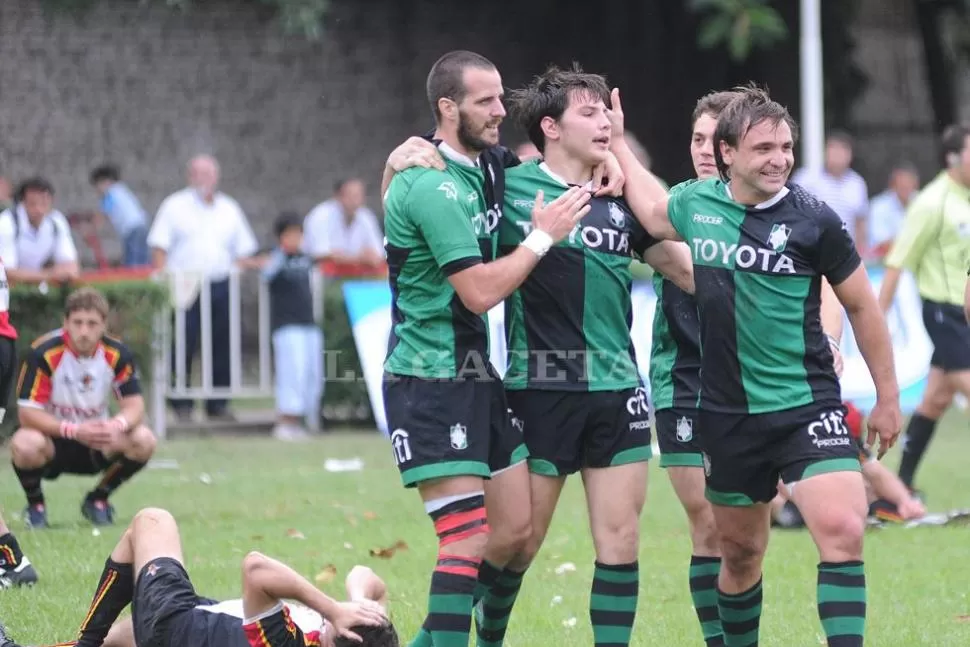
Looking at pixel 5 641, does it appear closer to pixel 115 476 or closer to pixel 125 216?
pixel 115 476

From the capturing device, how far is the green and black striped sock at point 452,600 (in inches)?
232

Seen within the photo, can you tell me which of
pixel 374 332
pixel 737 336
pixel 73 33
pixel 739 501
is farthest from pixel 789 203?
pixel 73 33

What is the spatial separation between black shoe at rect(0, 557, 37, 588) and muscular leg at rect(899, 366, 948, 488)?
19.2 ft

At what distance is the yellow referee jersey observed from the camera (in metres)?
10.4

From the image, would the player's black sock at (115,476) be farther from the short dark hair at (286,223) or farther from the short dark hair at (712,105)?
the short dark hair at (286,223)

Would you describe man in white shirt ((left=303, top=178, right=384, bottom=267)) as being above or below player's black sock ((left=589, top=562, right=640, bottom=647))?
above

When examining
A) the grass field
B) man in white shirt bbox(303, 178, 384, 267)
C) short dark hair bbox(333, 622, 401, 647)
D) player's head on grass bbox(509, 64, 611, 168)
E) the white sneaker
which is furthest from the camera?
man in white shirt bbox(303, 178, 384, 267)

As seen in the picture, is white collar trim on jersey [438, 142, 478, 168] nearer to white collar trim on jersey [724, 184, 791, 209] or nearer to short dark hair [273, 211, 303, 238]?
white collar trim on jersey [724, 184, 791, 209]

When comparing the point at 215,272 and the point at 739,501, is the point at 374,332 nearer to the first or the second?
the point at 215,272

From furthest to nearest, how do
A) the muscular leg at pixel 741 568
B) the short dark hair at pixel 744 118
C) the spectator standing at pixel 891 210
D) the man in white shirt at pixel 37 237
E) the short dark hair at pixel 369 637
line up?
the spectator standing at pixel 891 210
the man in white shirt at pixel 37 237
the muscular leg at pixel 741 568
the short dark hair at pixel 744 118
the short dark hair at pixel 369 637

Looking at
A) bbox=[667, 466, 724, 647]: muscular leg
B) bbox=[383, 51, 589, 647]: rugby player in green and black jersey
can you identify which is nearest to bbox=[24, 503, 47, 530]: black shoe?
bbox=[383, 51, 589, 647]: rugby player in green and black jersey

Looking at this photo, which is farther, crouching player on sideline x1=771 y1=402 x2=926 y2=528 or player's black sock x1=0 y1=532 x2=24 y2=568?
crouching player on sideline x1=771 y1=402 x2=926 y2=528

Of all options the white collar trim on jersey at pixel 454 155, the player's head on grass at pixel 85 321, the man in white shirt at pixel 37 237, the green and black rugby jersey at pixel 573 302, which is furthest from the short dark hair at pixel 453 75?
the man in white shirt at pixel 37 237

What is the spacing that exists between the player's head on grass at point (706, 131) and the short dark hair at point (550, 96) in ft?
2.13
